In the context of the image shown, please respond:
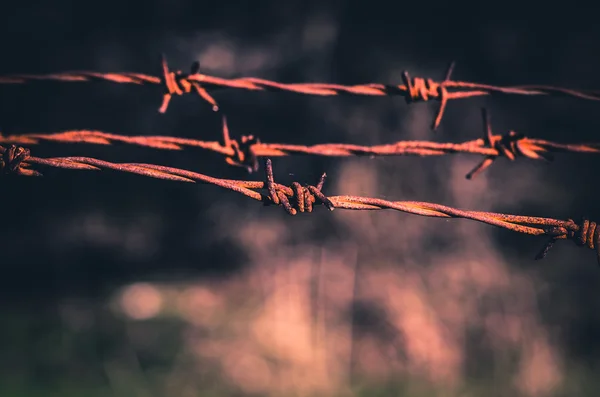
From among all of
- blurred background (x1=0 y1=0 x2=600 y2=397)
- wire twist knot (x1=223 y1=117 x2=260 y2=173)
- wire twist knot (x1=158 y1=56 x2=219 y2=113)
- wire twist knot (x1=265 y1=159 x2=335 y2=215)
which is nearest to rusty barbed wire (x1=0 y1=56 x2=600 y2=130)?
wire twist knot (x1=158 y1=56 x2=219 y2=113)

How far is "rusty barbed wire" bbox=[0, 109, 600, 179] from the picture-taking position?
3.57 feet

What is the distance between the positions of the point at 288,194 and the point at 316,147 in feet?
0.45

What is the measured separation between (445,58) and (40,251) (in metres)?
1.90

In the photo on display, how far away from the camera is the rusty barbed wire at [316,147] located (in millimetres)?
1088

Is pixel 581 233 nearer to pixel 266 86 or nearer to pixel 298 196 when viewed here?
pixel 298 196

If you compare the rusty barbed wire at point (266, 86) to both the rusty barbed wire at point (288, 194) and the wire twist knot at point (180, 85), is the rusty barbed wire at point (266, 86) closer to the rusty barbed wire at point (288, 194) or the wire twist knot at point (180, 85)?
the wire twist knot at point (180, 85)

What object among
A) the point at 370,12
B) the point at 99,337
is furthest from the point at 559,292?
the point at 99,337

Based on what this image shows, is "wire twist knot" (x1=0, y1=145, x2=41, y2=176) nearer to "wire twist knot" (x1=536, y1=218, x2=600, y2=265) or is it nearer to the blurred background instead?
the blurred background

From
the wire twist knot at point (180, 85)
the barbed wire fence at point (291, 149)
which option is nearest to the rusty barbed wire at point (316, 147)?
the barbed wire fence at point (291, 149)

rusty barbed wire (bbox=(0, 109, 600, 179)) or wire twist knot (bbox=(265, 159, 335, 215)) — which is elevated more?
rusty barbed wire (bbox=(0, 109, 600, 179))

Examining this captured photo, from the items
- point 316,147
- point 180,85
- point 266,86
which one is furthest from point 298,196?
point 180,85

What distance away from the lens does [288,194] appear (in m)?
1.10

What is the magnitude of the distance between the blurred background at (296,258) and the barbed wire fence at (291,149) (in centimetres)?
74

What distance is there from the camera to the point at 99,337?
1909 millimetres
